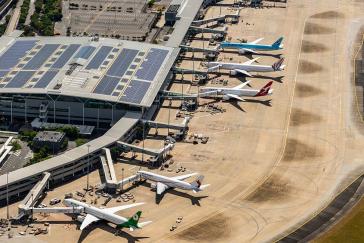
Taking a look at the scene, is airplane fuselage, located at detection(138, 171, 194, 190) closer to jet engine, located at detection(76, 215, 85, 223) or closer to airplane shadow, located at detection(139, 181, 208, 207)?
airplane shadow, located at detection(139, 181, 208, 207)

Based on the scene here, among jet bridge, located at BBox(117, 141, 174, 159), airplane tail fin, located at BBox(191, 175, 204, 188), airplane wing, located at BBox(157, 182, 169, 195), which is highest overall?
jet bridge, located at BBox(117, 141, 174, 159)

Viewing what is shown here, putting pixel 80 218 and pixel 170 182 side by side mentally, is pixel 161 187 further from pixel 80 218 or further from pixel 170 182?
pixel 80 218

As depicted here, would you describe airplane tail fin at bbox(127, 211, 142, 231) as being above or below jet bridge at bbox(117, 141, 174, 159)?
below

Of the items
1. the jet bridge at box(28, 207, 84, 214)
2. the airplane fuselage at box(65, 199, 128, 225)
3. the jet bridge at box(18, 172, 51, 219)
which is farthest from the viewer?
the jet bridge at box(28, 207, 84, 214)

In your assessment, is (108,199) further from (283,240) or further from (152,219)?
(283,240)

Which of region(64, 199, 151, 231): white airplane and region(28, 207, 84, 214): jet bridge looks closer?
region(64, 199, 151, 231): white airplane

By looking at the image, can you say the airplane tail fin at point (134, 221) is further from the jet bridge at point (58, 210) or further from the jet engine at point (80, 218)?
the jet bridge at point (58, 210)

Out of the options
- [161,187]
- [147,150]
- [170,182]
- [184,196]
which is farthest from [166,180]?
[147,150]

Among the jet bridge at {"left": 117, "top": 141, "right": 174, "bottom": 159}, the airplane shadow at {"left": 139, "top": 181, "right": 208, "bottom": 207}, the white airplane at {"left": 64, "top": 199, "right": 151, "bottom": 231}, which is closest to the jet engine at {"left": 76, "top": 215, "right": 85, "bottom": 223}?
the white airplane at {"left": 64, "top": 199, "right": 151, "bottom": 231}

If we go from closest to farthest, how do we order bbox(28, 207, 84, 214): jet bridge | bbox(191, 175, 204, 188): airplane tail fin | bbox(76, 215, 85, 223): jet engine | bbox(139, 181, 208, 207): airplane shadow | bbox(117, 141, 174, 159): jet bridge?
bbox(76, 215, 85, 223): jet engine, bbox(28, 207, 84, 214): jet bridge, bbox(191, 175, 204, 188): airplane tail fin, bbox(139, 181, 208, 207): airplane shadow, bbox(117, 141, 174, 159): jet bridge

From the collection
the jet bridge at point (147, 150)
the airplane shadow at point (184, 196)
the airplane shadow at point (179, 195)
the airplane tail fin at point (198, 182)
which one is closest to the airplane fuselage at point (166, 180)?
the airplane tail fin at point (198, 182)
